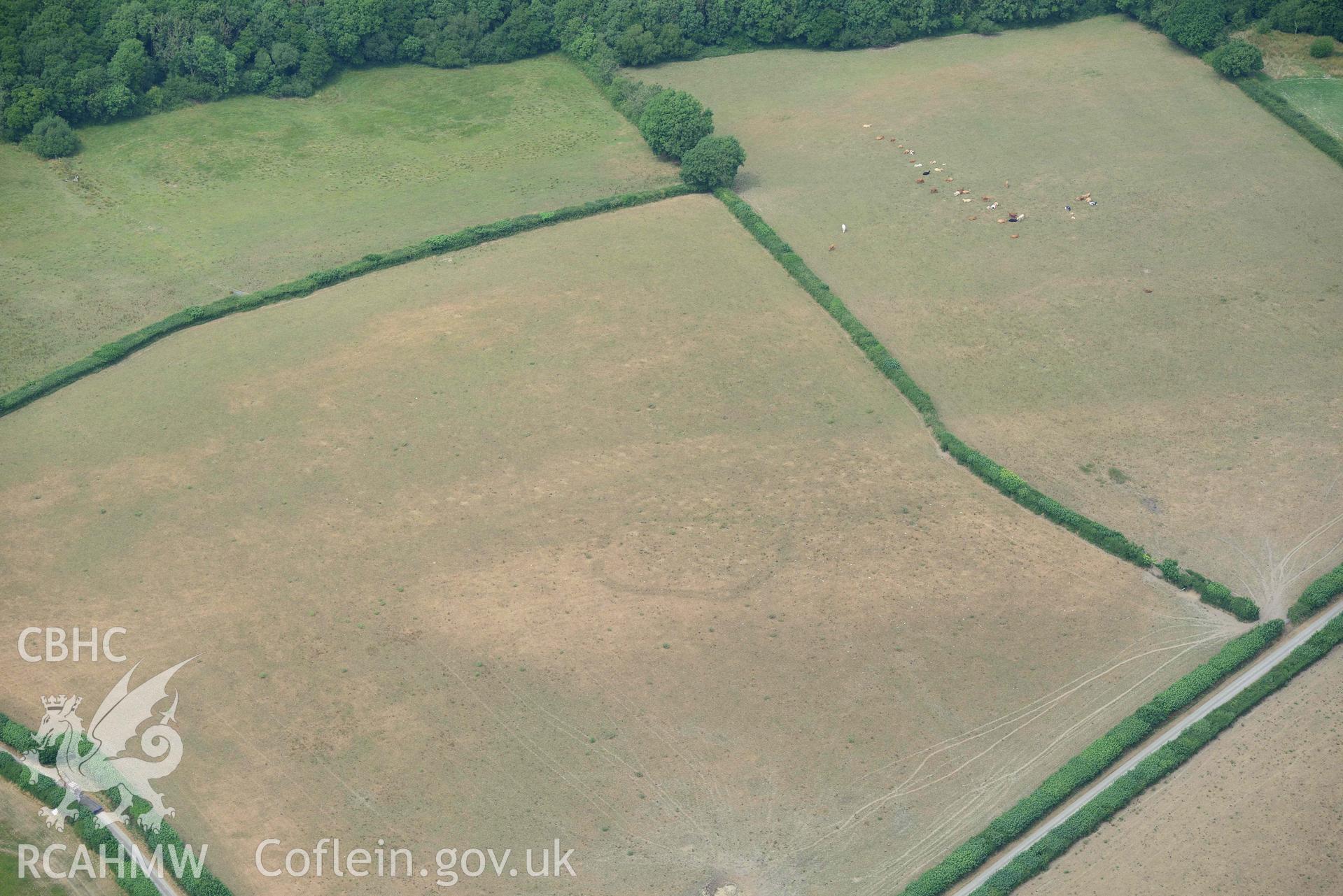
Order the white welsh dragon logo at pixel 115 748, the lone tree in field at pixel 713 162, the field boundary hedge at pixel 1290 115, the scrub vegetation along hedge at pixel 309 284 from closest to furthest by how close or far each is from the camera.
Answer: the white welsh dragon logo at pixel 115 748 < the scrub vegetation along hedge at pixel 309 284 < the lone tree in field at pixel 713 162 < the field boundary hedge at pixel 1290 115

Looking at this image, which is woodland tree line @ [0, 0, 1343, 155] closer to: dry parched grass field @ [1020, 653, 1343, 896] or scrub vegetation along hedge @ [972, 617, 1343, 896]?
scrub vegetation along hedge @ [972, 617, 1343, 896]

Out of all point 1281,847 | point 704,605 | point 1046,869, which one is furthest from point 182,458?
point 1281,847

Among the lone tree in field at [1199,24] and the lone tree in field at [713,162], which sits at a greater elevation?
the lone tree in field at [1199,24]

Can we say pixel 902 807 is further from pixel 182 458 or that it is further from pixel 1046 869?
pixel 182 458

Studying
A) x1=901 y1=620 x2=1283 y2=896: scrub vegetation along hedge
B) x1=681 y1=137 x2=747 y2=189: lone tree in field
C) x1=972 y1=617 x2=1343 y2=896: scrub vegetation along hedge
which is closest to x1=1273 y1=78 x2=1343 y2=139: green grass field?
x1=681 y1=137 x2=747 y2=189: lone tree in field

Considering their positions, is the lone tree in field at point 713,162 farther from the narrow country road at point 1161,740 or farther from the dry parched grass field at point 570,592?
the narrow country road at point 1161,740

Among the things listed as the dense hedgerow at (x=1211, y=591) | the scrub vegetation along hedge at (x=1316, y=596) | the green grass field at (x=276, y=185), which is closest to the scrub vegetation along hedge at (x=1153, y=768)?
the scrub vegetation along hedge at (x=1316, y=596)
